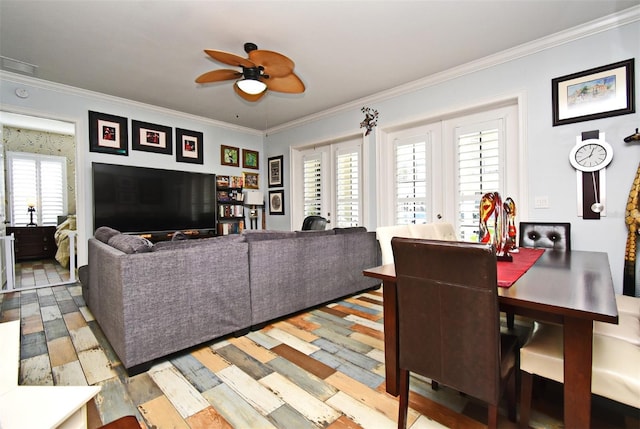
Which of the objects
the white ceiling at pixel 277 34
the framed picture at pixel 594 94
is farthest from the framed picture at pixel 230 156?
the framed picture at pixel 594 94

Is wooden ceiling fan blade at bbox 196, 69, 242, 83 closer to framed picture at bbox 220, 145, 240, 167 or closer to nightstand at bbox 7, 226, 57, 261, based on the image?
framed picture at bbox 220, 145, 240, 167

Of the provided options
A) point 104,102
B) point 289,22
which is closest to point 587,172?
point 289,22

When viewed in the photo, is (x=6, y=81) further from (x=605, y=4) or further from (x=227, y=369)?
(x=605, y=4)

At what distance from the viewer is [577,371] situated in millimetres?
1050

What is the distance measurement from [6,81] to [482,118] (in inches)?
221

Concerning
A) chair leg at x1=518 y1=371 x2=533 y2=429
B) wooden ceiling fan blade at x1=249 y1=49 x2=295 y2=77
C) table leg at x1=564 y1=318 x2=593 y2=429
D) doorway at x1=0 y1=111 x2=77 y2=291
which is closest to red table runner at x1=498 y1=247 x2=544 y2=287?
table leg at x1=564 y1=318 x2=593 y2=429

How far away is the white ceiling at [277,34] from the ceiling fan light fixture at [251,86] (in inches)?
16.9

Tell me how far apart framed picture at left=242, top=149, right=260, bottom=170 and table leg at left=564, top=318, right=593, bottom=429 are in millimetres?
5487

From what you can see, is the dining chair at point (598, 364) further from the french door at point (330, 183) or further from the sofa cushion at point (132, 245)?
the french door at point (330, 183)

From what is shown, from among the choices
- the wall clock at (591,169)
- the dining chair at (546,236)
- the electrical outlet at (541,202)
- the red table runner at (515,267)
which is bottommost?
the red table runner at (515,267)

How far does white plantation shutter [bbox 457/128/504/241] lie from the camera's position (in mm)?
3277

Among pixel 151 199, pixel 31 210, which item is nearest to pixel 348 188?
pixel 151 199

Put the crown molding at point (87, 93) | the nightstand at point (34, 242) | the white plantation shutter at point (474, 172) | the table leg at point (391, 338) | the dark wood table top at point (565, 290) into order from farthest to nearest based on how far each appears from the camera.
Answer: the nightstand at point (34, 242)
the crown molding at point (87, 93)
the white plantation shutter at point (474, 172)
the table leg at point (391, 338)
the dark wood table top at point (565, 290)

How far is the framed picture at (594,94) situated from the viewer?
247 centimetres
